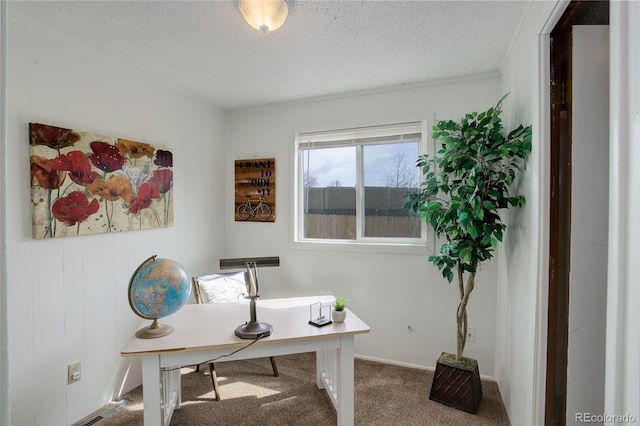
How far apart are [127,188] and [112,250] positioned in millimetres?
463

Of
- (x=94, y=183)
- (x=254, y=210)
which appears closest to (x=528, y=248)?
(x=254, y=210)

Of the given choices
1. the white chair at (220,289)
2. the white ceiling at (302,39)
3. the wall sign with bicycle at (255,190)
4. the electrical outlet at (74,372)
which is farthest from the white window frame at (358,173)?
the electrical outlet at (74,372)

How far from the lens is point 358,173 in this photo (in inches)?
118

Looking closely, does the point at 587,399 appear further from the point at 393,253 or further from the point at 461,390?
the point at 393,253

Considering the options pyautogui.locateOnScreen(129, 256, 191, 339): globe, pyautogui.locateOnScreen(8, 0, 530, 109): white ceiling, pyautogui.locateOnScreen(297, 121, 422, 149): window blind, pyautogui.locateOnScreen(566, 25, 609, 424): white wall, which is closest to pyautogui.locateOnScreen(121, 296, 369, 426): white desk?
pyautogui.locateOnScreen(129, 256, 191, 339): globe

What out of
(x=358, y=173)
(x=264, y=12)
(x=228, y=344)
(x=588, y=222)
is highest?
(x=264, y=12)

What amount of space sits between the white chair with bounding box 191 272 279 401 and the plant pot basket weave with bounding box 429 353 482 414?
127cm

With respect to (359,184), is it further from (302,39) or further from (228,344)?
(228,344)

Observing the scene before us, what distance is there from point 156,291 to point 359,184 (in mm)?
1981

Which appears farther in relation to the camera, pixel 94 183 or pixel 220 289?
pixel 220 289

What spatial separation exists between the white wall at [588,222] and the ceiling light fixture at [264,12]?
1.36 m

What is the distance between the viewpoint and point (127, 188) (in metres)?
2.33

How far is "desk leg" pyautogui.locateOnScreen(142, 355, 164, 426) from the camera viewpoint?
1.55 metres

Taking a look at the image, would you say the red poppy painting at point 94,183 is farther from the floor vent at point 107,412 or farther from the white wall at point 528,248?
the white wall at point 528,248
